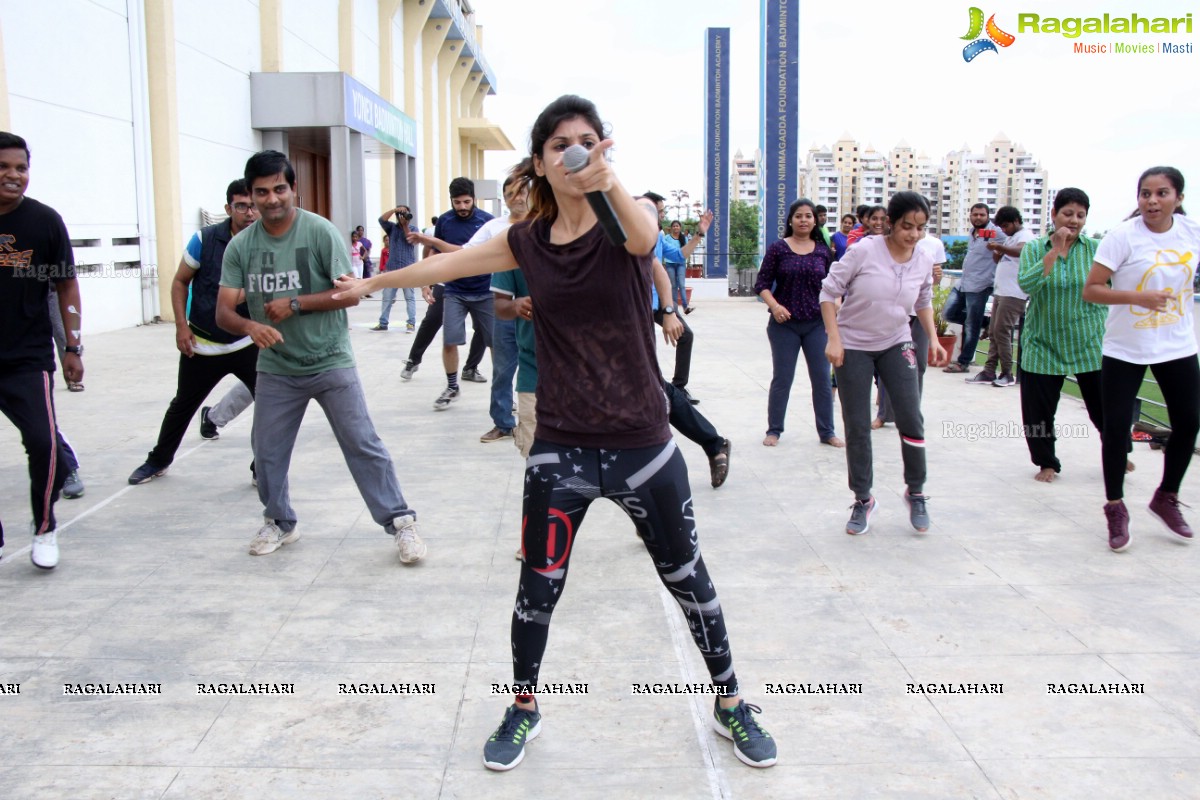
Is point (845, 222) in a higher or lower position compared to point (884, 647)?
higher

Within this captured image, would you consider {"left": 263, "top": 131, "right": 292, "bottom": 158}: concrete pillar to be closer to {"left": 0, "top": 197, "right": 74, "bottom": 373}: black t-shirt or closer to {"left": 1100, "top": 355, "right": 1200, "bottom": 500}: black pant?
{"left": 0, "top": 197, "right": 74, "bottom": 373}: black t-shirt

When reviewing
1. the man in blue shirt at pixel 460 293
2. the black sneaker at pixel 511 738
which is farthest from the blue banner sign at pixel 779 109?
the black sneaker at pixel 511 738

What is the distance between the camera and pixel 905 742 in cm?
318

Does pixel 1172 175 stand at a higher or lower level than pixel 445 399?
higher

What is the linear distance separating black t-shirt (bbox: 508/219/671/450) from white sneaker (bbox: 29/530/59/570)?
293 centimetres

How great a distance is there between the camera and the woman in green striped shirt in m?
6.43

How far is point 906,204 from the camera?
17.6 ft

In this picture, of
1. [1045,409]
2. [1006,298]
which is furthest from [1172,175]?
[1006,298]

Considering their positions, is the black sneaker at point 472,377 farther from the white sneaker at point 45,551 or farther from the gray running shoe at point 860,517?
the white sneaker at point 45,551

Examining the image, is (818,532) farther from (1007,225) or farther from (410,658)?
(1007,225)

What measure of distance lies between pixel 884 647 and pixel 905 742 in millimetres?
744

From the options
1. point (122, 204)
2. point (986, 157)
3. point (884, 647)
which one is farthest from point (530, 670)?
point (986, 157)

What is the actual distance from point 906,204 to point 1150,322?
4.28ft

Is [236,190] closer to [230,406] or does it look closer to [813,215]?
[230,406]
